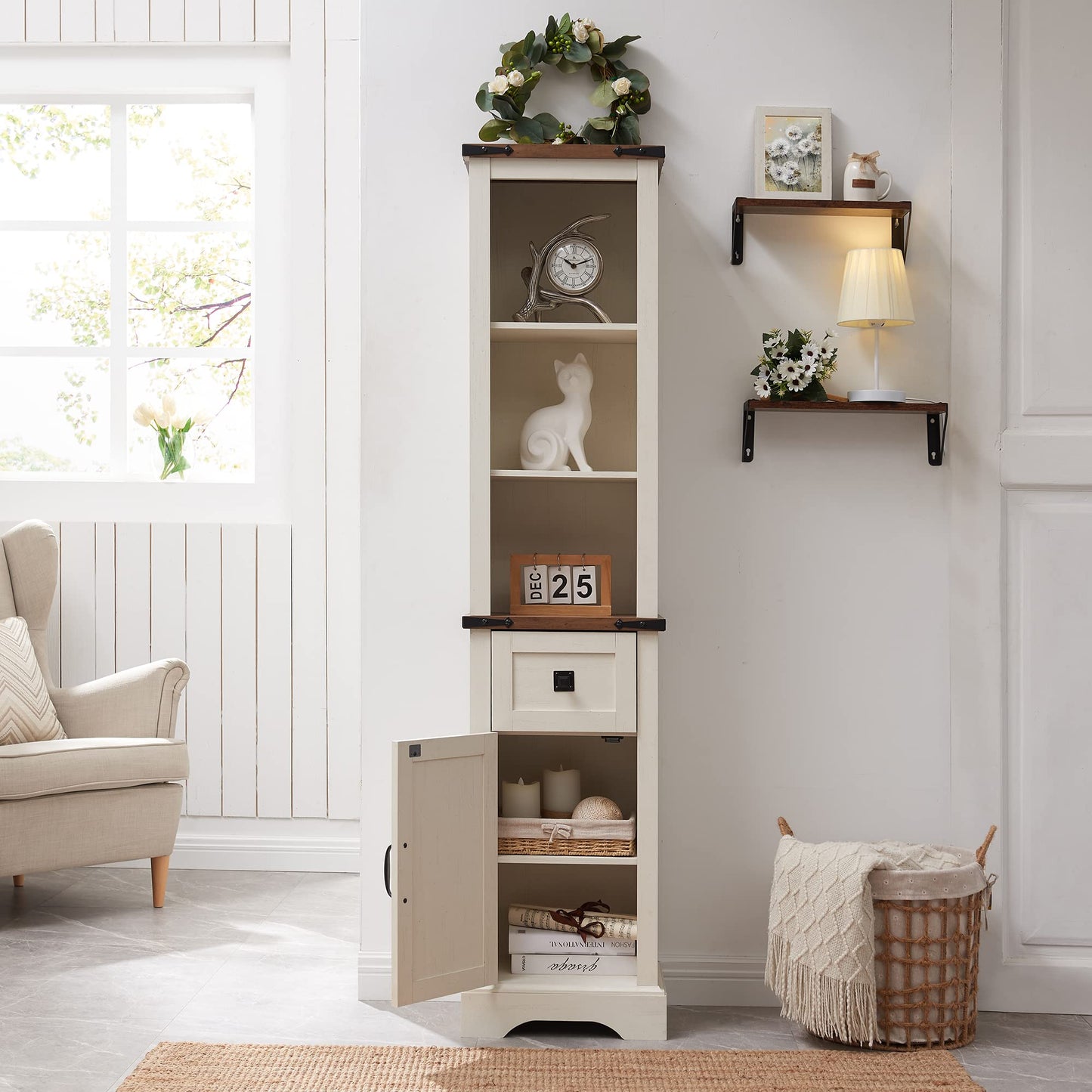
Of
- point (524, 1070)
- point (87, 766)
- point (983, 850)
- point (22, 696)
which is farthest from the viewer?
point (22, 696)

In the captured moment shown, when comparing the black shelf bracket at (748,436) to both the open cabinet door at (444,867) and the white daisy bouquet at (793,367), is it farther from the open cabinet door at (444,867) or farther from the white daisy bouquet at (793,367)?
the open cabinet door at (444,867)

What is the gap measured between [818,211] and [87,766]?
→ 230 cm

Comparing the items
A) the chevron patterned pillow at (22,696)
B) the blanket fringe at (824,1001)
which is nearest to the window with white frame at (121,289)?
the chevron patterned pillow at (22,696)

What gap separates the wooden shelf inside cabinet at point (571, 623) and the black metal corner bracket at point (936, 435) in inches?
29.5

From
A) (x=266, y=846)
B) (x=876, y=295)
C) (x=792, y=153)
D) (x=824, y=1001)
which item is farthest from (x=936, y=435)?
(x=266, y=846)

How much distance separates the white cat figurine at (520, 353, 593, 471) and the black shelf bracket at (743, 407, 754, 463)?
1.17 ft

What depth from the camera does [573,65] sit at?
2344 millimetres

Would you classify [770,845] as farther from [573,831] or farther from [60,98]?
[60,98]

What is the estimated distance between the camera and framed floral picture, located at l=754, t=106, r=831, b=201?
2352 millimetres

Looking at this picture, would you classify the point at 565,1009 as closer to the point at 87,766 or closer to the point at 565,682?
the point at 565,682

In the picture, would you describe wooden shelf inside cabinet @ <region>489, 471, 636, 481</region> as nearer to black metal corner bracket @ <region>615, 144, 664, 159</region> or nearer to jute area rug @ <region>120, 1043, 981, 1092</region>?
black metal corner bracket @ <region>615, 144, 664, 159</region>

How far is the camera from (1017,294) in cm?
239

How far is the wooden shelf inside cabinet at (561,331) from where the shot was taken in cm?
219

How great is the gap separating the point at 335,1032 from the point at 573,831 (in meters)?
0.64
